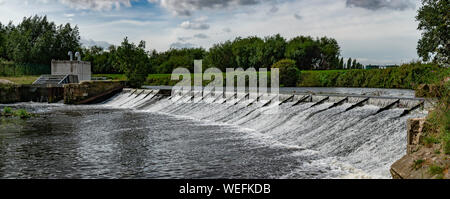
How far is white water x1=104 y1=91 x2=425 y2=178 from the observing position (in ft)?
32.3

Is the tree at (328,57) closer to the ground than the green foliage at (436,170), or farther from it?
farther from it

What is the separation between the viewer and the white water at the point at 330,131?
9844mm

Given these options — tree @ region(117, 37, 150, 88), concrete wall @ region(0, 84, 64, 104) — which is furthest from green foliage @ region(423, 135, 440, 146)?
tree @ region(117, 37, 150, 88)

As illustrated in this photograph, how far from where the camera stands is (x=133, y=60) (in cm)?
4131

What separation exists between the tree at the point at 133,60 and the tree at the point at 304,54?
33.4m

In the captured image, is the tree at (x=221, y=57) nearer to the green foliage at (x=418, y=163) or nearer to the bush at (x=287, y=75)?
the bush at (x=287, y=75)

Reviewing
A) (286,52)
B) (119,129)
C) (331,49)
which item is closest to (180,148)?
(119,129)

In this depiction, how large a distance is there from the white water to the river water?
0.09 feet

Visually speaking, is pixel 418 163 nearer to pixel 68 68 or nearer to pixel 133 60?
pixel 133 60

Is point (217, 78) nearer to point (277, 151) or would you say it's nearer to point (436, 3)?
point (436, 3)

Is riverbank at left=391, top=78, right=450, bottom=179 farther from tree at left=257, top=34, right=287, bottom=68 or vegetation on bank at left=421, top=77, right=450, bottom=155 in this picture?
tree at left=257, top=34, right=287, bottom=68

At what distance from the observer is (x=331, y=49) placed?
7481 centimetres
